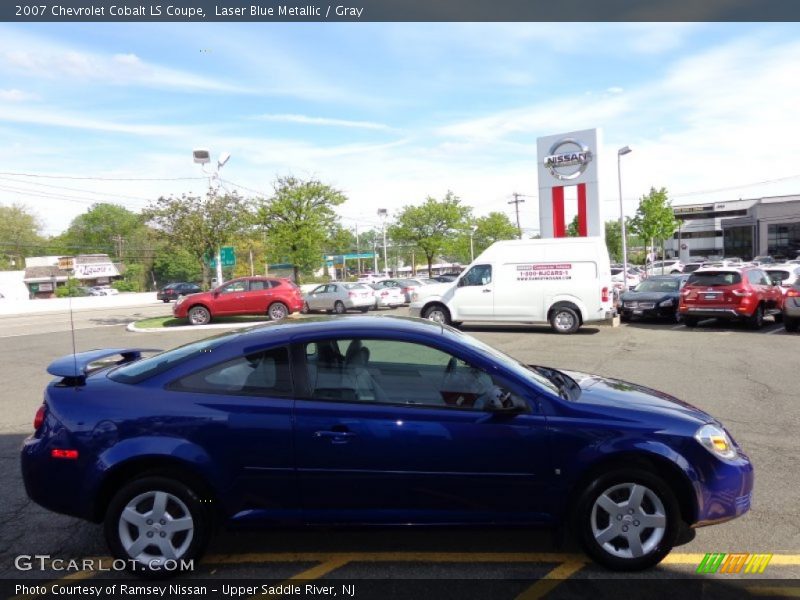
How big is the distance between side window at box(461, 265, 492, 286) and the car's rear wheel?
952 cm

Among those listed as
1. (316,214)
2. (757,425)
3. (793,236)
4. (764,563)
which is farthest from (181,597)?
(793,236)

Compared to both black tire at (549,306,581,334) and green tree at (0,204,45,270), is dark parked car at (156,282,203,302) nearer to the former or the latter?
black tire at (549,306,581,334)

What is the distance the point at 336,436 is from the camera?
3344 millimetres

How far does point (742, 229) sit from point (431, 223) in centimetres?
5216

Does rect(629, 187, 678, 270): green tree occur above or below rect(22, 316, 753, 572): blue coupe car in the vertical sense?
above

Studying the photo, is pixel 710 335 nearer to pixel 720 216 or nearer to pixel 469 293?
pixel 469 293

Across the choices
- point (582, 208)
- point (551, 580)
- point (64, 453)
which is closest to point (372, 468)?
point (551, 580)

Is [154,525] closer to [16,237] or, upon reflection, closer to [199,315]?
[199,315]

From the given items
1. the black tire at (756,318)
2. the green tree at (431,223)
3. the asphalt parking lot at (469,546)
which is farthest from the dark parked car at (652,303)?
the green tree at (431,223)

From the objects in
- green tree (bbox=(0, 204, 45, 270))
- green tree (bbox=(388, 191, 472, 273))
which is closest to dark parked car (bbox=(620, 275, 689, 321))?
green tree (bbox=(388, 191, 472, 273))

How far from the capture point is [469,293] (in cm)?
1588

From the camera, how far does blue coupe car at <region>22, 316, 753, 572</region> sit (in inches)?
131

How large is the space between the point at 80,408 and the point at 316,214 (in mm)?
23949

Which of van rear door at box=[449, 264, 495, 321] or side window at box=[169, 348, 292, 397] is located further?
van rear door at box=[449, 264, 495, 321]
